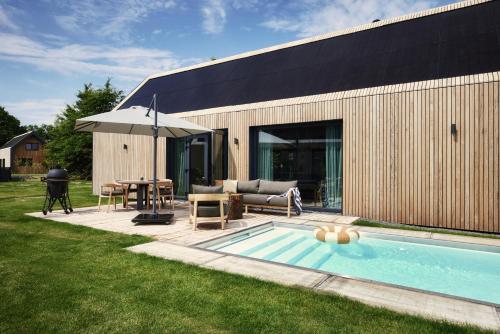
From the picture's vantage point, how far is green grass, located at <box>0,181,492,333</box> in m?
2.38

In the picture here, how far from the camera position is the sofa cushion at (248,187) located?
852cm

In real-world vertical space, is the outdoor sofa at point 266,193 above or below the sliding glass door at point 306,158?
below

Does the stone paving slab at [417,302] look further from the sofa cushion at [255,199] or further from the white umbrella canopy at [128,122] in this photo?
the white umbrella canopy at [128,122]

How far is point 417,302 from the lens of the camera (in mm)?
2820

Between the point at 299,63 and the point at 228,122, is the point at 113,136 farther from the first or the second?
the point at 299,63

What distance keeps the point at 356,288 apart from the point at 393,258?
2.12 meters

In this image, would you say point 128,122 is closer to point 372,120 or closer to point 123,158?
point 372,120

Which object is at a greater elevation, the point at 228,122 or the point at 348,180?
the point at 228,122

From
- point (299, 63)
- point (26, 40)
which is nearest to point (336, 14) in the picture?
point (299, 63)

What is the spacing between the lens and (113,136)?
12742 mm

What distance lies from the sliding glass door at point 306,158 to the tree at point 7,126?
5803 cm

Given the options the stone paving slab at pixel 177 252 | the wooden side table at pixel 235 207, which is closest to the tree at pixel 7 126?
the wooden side table at pixel 235 207

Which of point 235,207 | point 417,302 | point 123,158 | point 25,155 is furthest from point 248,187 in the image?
point 25,155

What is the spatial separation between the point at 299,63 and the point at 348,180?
424cm
